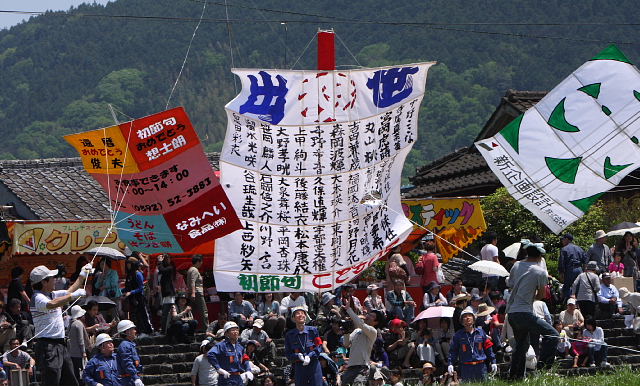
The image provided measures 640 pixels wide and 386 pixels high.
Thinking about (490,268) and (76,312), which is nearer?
(76,312)

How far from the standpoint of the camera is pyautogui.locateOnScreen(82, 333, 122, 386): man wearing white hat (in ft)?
52.5

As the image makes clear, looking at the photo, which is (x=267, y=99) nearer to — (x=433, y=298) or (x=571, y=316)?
(x=433, y=298)

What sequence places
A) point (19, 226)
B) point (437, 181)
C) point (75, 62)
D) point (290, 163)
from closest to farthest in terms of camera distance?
1. point (290, 163)
2. point (19, 226)
3. point (437, 181)
4. point (75, 62)

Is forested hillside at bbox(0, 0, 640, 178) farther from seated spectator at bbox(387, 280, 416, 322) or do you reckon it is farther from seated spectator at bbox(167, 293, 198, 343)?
seated spectator at bbox(167, 293, 198, 343)

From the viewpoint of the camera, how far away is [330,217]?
16656 mm

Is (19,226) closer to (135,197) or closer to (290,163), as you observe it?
(135,197)

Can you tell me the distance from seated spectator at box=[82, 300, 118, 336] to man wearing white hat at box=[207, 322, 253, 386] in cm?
308

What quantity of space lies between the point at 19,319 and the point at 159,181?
175 inches

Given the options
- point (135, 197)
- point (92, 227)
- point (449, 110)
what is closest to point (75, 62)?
point (449, 110)

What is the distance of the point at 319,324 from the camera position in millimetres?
20719

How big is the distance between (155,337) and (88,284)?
182 centimetres

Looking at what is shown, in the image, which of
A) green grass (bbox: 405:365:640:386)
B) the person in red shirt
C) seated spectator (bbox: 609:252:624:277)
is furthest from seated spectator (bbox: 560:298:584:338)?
green grass (bbox: 405:365:640:386)

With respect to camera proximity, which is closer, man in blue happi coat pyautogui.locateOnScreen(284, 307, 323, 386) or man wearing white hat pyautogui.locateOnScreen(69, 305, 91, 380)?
man in blue happi coat pyautogui.locateOnScreen(284, 307, 323, 386)

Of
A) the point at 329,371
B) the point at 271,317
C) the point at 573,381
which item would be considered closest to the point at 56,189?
the point at 271,317
